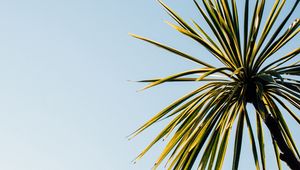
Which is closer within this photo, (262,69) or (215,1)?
(262,69)

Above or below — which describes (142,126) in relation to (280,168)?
above

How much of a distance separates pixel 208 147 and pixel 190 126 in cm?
26

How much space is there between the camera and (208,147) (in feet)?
11.6

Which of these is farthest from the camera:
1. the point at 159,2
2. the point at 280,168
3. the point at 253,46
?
the point at 159,2

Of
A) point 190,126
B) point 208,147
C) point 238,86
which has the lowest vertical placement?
point 208,147

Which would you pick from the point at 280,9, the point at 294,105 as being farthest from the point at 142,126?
the point at 280,9

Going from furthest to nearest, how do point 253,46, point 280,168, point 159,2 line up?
point 159,2
point 280,168
point 253,46

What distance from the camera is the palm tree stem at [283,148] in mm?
2768

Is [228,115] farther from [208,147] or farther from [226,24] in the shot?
[226,24]

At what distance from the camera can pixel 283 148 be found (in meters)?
2.88

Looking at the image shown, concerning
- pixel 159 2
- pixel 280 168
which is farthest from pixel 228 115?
pixel 159 2

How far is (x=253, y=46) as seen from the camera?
11.5ft

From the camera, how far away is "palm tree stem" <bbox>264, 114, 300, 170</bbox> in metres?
2.77

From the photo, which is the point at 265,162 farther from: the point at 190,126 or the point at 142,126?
the point at 142,126
